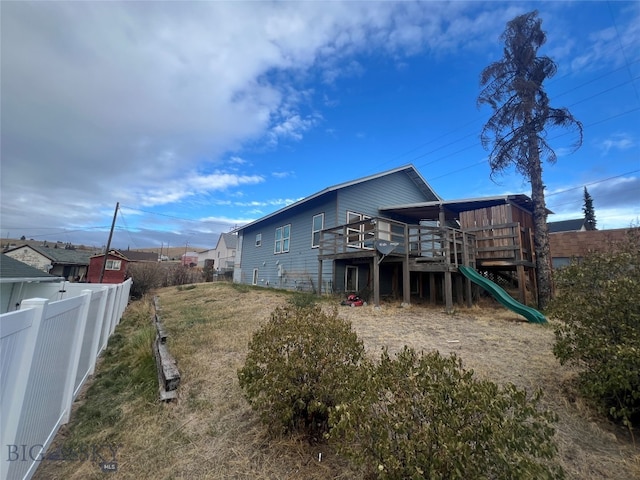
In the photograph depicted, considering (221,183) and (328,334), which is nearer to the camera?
(328,334)

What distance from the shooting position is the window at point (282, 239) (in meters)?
16.1

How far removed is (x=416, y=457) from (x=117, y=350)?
663 cm

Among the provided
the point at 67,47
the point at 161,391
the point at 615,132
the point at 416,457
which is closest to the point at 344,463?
the point at 416,457

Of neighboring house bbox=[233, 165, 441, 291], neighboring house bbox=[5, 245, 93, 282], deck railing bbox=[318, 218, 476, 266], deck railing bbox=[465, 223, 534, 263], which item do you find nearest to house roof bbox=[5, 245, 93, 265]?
neighboring house bbox=[5, 245, 93, 282]

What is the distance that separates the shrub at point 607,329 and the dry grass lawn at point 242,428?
299 mm

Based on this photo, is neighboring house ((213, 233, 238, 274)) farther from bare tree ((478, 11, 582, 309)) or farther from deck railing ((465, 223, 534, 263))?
bare tree ((478, 11, 582, 309))

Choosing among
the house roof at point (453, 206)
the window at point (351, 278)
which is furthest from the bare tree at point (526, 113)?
the window at point (351, 278)

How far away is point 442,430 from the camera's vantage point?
5.12ft

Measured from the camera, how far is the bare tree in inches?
383

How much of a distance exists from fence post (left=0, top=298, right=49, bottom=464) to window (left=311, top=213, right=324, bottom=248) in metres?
11.6

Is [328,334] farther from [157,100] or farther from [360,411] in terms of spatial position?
[157,100]

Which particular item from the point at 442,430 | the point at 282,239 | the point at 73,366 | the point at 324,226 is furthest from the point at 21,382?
the point at 282,239

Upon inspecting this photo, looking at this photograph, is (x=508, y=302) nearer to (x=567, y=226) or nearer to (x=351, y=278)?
(x=351, y=278)

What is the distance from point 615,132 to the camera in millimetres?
15250
